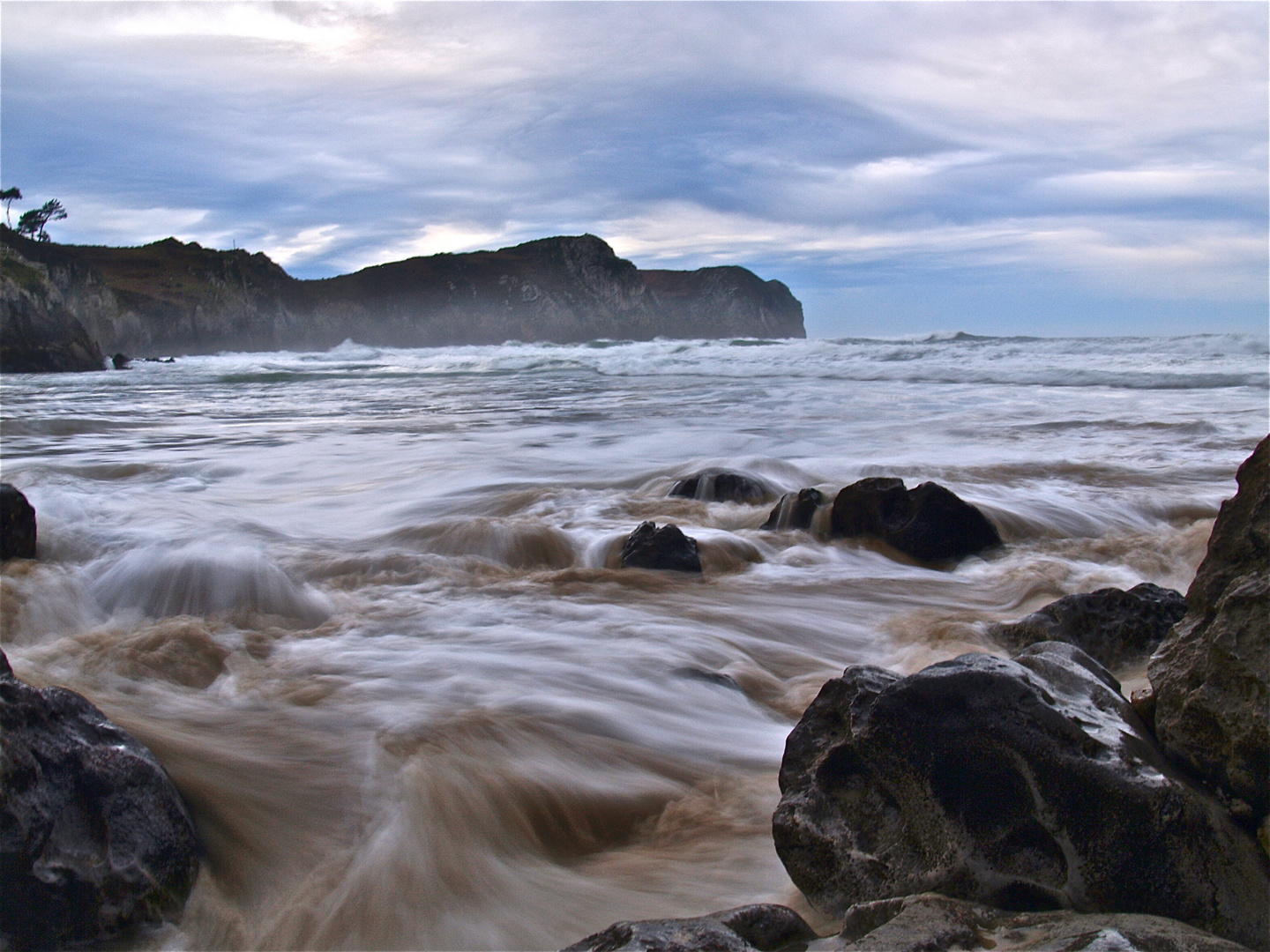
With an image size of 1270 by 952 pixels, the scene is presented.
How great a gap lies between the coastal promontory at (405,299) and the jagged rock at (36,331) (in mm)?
17342

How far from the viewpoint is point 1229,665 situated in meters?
1.78

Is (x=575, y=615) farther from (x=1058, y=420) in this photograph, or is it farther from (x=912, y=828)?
(x=1058, y=420)

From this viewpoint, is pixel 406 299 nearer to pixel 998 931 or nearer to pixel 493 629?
pixel 493 629

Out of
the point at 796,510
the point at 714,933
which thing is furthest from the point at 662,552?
the point at 714,933

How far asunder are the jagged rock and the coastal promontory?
56.9ft

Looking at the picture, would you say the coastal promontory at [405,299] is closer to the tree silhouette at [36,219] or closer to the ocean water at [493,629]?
the tree silhouette at [36,219]

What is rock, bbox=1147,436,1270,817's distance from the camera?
169 cm

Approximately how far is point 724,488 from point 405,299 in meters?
95.9

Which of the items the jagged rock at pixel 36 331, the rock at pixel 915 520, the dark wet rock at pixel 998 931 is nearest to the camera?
the dark wet rock at pixel 998 931

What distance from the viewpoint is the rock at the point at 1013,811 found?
1.58 meters

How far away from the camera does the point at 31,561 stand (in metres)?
4.26

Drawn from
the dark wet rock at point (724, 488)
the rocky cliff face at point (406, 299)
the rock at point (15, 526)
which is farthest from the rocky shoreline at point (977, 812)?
the rocky cliff face at point (406, 299)

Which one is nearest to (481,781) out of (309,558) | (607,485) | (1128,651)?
(1128,651)

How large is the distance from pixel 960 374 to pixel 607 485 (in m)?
16.3
